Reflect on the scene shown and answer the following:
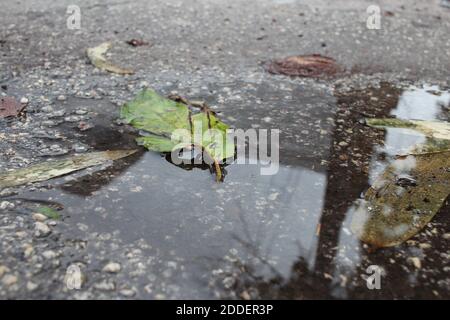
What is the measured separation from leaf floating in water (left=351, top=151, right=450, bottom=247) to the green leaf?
3.75ft

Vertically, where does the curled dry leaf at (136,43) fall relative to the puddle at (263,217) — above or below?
above

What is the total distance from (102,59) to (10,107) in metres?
0.92

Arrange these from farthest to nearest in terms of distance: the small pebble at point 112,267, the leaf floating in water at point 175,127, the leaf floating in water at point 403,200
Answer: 1. the leaf floating in water at point 175,127
2. the leaf floating in water at point 403,200
3. the small pebble at point 112,267

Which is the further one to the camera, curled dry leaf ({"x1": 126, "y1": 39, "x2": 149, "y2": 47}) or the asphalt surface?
curled dry leaf ({"x1": 126, "y1": 39, "x2": 149, "y2": 47})

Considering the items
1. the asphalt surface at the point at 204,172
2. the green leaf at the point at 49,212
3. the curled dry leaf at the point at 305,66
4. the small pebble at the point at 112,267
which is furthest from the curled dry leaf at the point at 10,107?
the curled dry leaf at the point at 305,66

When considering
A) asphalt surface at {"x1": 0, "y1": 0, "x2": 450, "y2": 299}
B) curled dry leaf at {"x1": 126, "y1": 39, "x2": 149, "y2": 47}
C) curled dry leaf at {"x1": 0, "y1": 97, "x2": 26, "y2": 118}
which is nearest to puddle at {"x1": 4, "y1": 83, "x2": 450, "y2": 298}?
asphalt surface at {"x1": 0, "y1": 0, "x2": 450, "y2": 299}

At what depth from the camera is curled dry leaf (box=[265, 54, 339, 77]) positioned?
3.30m

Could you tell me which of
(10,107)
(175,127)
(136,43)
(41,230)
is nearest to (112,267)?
(41,230)

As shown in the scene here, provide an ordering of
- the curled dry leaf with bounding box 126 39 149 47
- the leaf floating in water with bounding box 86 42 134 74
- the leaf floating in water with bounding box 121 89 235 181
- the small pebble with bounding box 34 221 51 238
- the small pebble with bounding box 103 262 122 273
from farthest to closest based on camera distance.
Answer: the curled dry leaf with bounding box 126 39 149 47, the leaf floating in water with bounding box 86 42 134 74, the leaf floating in water with bounding box 121 89 235 181, the small pebble with bounding box 34 221 51 238, the small pebble with bounding box 103 262 122 273

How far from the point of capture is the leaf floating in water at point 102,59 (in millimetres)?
3181

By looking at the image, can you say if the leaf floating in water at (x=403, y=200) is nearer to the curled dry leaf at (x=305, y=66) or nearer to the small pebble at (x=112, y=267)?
the small pebble at (x=112, y=267)

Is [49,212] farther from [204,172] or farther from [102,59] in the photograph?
[102,59]

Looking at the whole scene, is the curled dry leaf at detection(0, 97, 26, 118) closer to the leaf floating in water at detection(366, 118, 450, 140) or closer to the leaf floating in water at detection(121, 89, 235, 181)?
the leaf floating in water at detection(121, 89, 235, 181)

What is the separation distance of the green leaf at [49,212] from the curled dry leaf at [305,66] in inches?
79.0
